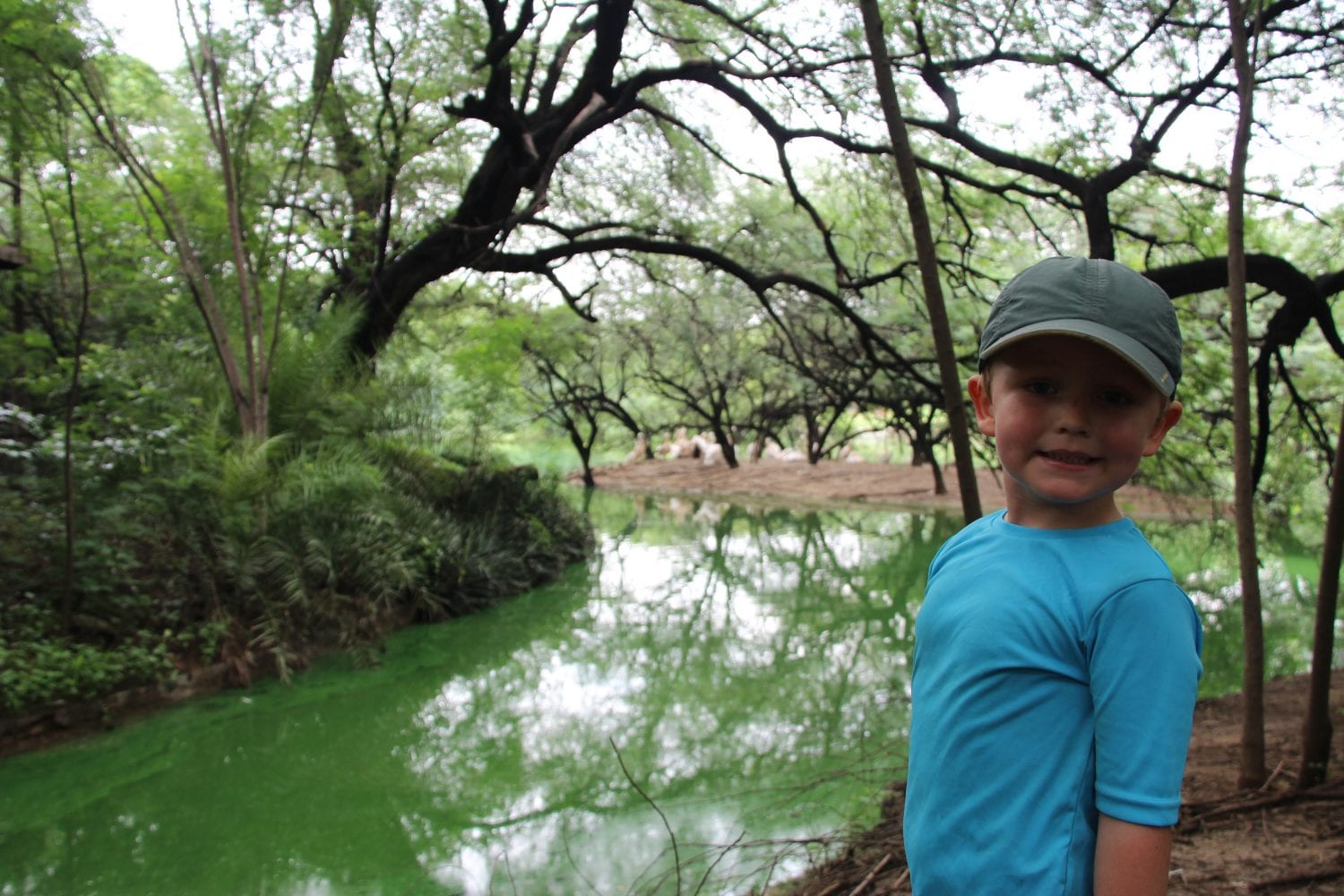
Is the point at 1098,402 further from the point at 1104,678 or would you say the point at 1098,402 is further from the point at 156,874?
the point at 156,874

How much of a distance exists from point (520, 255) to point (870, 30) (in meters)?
7.71

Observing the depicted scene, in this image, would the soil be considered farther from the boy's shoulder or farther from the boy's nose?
the boy's nose

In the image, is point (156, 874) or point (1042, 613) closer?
point (1042, 613)

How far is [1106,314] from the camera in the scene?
92 cm

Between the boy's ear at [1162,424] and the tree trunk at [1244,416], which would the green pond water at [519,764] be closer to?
the tree trunk at [1244,416]

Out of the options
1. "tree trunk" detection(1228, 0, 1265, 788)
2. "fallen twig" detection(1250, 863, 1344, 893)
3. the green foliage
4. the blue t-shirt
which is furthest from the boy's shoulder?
the green foliage

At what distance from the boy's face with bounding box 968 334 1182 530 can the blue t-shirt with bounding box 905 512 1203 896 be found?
4 cm

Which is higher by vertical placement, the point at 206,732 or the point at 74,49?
the point at 74,49

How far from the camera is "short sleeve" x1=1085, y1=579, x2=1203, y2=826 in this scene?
83 cm

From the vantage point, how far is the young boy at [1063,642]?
840 mm

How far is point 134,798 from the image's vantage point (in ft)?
14.0

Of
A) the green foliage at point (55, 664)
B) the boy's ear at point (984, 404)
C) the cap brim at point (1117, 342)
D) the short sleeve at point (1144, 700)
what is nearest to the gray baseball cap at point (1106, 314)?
the cap brim at point (1117, 342)

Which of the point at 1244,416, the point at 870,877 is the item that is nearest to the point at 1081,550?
the point at 870,877

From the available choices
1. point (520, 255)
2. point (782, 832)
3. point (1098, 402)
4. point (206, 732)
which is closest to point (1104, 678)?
point (1098, 402)
